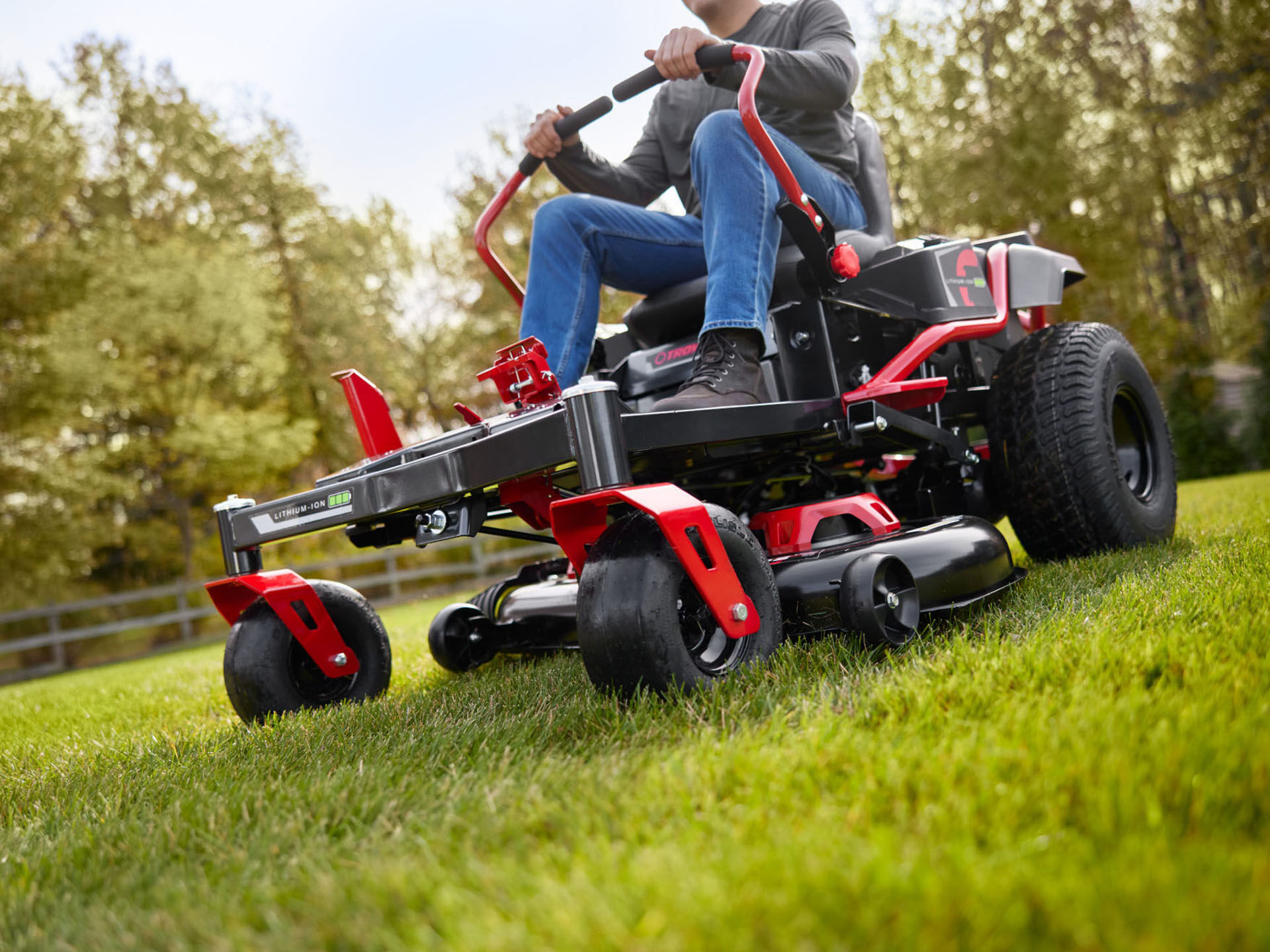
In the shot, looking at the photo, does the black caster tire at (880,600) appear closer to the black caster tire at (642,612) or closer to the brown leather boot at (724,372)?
the black caster tire at (642,612)

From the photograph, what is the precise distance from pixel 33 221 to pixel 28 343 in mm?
2252

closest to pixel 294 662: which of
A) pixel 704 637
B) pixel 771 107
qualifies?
pixel 704 637

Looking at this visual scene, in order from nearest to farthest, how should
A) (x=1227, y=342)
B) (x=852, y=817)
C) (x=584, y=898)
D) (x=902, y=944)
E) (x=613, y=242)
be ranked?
1. (x=902, y=944)
2. (x=584, y=898)
3. (x=852, y=817)
4. (x=613, y=242)
5. (x=1227, y=342)

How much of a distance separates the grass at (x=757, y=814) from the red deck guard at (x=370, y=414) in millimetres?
788

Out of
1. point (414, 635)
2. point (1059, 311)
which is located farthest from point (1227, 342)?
point (414, 635)

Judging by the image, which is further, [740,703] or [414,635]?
[414,635]

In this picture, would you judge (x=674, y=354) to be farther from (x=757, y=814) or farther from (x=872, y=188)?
(x=757, y=814)

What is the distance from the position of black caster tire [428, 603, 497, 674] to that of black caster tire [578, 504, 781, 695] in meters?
1.26

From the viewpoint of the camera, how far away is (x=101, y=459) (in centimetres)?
1366

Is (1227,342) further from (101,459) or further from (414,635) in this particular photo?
(101,459)

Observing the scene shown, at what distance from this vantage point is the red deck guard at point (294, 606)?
2.23 metres

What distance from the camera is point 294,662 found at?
236 centimetres

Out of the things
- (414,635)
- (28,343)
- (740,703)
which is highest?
(28,343)

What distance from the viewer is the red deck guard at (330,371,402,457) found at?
2.44 m
